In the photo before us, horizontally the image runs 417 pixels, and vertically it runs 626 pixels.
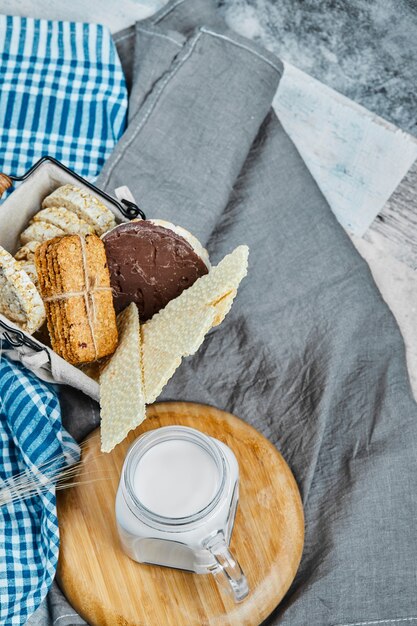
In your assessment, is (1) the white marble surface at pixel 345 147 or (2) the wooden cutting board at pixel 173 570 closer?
(2) the wooden cutting board at pixel 173 570

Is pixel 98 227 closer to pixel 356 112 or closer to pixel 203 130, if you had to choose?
pixel 203 130

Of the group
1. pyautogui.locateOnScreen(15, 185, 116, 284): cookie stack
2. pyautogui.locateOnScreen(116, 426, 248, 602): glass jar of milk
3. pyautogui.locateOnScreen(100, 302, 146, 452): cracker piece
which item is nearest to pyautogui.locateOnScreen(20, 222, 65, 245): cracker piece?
pyautogui.locateOnScreen(15, 185, 116, 284): cookie stack

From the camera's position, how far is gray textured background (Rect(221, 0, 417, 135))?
107 cm

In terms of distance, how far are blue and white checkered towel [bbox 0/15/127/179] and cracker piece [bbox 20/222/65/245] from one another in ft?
0.94

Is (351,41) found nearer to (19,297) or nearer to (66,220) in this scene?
(66,220)

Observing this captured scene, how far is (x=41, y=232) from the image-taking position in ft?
2.97

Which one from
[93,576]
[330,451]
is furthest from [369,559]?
[93,576]

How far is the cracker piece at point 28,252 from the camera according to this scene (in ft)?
2.96

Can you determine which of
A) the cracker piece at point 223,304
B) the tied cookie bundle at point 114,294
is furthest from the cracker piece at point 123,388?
the cracker piece at point 223,304

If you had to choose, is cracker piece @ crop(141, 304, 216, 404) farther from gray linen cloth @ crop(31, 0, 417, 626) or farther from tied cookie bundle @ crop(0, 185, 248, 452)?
gray linen cloth @ crop(31, 0, 417, 626)

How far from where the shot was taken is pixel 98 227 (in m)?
0.92

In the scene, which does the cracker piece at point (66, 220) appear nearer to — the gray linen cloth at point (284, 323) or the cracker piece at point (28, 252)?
the cracker piece at point (28, 252)

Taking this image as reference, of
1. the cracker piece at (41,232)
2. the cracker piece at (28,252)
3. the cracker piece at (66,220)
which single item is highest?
the cracker piece at (66,220)

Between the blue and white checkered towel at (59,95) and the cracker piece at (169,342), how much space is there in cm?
42
